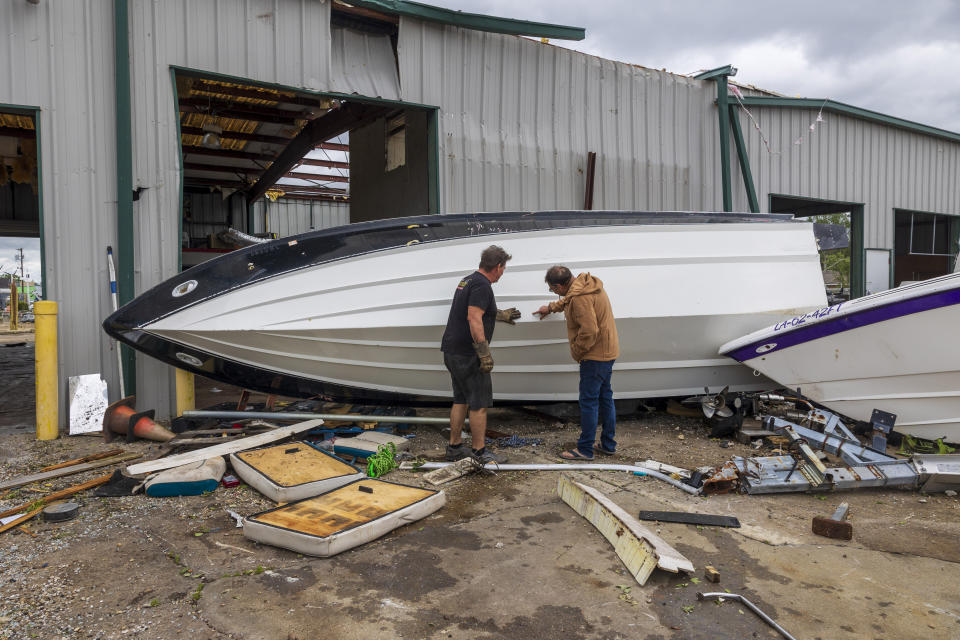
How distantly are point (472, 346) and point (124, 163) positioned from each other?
11.6 ft

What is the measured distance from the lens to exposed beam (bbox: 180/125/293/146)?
971 cm

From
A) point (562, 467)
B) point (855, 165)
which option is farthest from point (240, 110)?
point (855, 165)

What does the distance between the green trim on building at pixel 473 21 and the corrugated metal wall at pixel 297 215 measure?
1051 cm

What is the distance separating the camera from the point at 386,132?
29.2 feet

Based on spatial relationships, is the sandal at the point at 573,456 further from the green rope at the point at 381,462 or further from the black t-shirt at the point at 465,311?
the green rope at the point at 381,462

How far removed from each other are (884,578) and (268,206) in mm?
16585

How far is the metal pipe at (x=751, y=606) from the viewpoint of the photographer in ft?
6.68

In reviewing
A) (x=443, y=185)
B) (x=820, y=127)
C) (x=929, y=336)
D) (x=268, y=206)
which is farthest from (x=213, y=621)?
(x=268, y=206)

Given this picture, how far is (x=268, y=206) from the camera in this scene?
16.6m

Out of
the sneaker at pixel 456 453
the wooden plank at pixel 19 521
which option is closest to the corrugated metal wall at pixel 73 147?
the wooden plank at pixel 19 521

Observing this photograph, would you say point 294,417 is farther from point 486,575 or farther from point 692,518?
point 692,518

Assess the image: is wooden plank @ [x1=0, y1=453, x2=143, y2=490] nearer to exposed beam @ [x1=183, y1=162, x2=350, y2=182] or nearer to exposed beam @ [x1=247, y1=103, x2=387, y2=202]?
exposed beam @ [x1=247, y1=103, x2=387, y2=202]

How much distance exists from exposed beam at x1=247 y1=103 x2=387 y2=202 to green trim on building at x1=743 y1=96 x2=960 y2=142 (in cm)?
550

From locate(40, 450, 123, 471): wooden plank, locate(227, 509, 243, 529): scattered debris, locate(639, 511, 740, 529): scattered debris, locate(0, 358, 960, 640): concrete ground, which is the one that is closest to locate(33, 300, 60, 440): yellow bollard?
locate(40, 450, 123, 471): wooden plank
